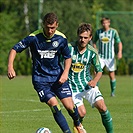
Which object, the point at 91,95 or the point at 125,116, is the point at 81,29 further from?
the point at 125,116

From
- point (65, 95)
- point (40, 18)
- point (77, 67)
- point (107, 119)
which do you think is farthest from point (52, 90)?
point (40, 18)

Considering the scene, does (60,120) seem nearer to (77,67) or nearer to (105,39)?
(77,67)

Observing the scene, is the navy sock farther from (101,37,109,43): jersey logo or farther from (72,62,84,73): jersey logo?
(101,37,109,43): jersey logo

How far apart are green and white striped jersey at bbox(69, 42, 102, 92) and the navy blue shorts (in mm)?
615

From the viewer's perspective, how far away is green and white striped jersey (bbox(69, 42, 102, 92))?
10.5 m

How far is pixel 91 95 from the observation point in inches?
406

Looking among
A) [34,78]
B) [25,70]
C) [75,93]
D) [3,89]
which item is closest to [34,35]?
[34,78]

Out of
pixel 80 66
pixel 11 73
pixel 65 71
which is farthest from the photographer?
pixel 80 66

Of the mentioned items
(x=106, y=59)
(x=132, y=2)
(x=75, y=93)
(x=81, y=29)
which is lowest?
(x=132, y=2)

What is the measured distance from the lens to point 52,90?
32.2 feet

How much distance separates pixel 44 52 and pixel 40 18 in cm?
2197

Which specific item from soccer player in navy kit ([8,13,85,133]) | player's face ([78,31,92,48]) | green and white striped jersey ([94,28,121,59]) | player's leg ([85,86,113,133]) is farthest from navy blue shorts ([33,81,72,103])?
green and white striped jersey ([94,28,121,59])

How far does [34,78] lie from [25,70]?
18641 millimetres

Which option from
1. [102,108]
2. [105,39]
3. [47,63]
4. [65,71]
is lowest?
[105,39]
